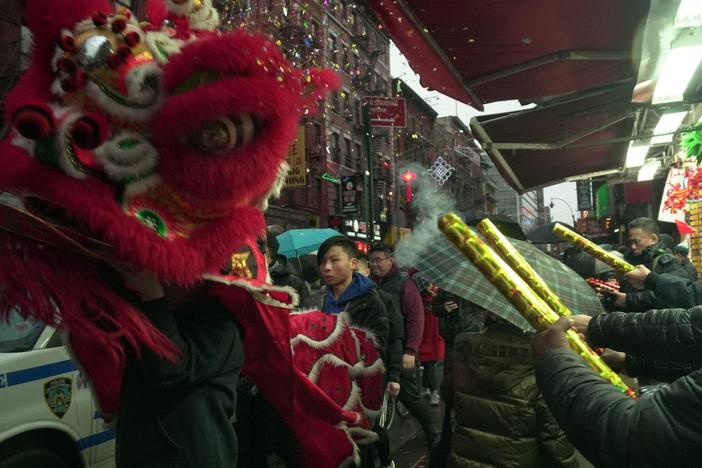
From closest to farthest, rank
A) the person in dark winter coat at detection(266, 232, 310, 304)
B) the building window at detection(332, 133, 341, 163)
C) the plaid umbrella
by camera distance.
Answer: the plaid umbrella < the person in dark winter coat at detection(266, 232, 310, 304) < the building window at detection(332, 133, 341, 163)

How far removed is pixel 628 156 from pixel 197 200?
25.4 feet

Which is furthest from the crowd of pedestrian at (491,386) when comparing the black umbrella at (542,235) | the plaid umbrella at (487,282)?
the black umbrella at (542,235)

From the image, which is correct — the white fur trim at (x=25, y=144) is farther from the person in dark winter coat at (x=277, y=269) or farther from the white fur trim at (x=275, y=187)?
the person in dark winter coat at (x=277, y=269)

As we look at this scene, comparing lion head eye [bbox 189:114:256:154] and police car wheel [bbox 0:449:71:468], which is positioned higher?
lion head eye [bbox 189:114:256:154]

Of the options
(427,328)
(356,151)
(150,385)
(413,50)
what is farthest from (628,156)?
(356,151)

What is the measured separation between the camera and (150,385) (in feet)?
5.40

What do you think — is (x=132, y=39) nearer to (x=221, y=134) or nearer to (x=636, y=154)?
(x=221, y=134)

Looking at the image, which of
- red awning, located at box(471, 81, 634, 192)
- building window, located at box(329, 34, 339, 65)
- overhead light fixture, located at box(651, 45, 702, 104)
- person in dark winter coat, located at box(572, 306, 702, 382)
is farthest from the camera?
building window, located at box(329, 34, 339, 65)

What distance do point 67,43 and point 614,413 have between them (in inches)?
69.3

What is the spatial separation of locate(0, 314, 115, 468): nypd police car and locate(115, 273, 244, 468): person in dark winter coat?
2.40 metres

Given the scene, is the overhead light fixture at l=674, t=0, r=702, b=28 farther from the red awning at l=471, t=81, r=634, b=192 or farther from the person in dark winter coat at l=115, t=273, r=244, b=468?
the person in dark winter coat at l=115, t=273, r=244, b=468

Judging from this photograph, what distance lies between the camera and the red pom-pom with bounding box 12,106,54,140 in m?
1.43

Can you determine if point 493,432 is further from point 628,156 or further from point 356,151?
point 356,151

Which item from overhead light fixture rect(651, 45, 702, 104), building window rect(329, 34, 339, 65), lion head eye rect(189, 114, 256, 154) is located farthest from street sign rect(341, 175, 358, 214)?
lion head eye rect(189, 114, 256, 154)
